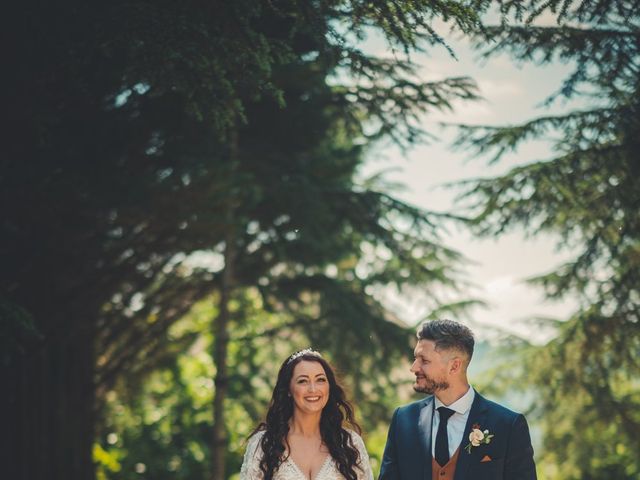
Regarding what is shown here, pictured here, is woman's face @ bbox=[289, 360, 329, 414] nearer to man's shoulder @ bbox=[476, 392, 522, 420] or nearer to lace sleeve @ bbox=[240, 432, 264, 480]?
lace sleeve @ bbox=[240, 432, 264, 480]

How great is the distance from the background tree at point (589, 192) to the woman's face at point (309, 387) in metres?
2.93

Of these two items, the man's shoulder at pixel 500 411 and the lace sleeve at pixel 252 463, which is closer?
the man's shoulder at pixel 500 411

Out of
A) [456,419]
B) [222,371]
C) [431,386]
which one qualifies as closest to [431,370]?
[431,386]

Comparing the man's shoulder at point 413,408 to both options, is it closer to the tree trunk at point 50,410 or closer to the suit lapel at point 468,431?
the suit lapel at point 468,431

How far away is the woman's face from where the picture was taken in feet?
15.6

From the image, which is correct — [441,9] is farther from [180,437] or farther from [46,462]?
[180,437]

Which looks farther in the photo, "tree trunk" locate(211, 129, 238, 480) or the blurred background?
"tree trunk" locate(211, 129, 238, 480)

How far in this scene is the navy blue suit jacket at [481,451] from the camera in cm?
397

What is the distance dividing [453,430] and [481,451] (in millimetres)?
228

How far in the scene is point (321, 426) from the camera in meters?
5.04

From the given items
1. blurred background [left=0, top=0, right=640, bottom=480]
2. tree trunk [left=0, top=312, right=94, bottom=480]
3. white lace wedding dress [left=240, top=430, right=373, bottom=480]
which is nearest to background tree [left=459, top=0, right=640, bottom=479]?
blurred background [left=0, top=0, right=640, bottom=480]

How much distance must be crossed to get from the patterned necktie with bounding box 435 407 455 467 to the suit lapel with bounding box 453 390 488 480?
90 millimetres

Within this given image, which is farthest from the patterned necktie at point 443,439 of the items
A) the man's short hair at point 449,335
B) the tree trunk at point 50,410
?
the tree trunk at point 50,410

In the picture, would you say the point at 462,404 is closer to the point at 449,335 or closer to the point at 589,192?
the point at 449,335
